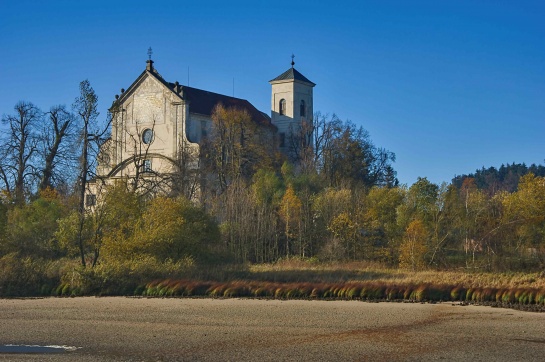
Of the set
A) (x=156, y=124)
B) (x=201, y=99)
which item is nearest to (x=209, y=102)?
Answer: (x=201, y=99)

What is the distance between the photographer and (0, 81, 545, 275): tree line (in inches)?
1703

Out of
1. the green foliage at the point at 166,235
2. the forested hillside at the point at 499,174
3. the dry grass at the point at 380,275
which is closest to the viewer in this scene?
the dry grass at the point at 380,275

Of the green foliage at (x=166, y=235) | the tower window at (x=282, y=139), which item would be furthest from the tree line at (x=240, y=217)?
the tower window at (x=282, y=139)

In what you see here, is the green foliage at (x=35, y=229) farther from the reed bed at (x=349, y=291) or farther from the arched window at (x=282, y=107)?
the arched window at (x=282, y=107)

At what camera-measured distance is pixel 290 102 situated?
81.2m

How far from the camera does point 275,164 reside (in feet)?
229

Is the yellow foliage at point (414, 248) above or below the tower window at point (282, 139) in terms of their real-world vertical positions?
below

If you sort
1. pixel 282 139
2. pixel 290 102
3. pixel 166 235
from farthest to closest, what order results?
pixel 290 102, pixel 282 139, pixel 166 235

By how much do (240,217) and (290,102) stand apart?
101 feet

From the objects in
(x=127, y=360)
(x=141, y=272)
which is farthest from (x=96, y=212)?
(x=127, y=360)

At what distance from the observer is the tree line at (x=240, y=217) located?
43.2m

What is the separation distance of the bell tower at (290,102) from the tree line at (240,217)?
14.1 metres

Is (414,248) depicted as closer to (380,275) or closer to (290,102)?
(380,275)

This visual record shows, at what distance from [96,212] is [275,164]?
27.7 meters
